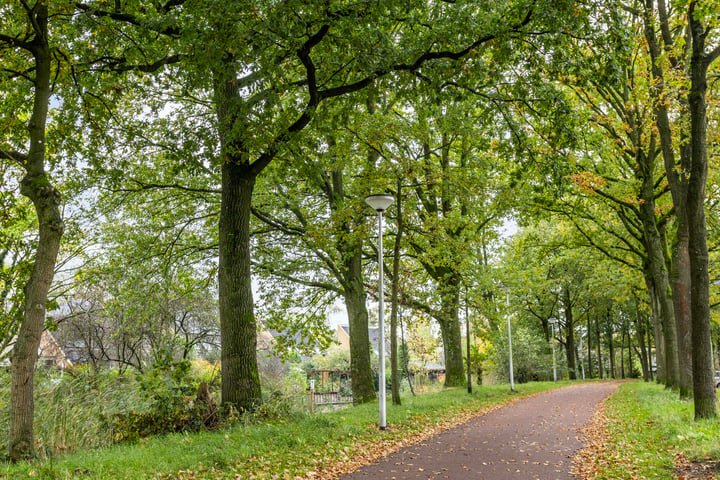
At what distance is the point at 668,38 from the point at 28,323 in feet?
41.9

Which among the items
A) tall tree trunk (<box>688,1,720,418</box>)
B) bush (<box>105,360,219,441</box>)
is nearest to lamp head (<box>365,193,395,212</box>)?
bush (<box>105,360,219,441</box>)

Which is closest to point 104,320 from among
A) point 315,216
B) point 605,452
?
point 315,216

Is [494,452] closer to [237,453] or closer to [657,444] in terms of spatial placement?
[657,444]

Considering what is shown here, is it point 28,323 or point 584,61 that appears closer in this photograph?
point 28,323

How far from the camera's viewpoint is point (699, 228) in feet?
26.4

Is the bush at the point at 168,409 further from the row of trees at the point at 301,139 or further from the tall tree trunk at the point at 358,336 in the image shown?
the tall tree trunk at the point at 358,336

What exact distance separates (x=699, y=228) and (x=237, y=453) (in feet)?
26.4

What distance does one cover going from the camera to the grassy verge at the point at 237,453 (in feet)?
18.9

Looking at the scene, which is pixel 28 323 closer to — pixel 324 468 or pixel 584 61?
pixel 324 468

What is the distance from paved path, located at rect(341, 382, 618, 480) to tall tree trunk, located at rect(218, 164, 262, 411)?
328 cm

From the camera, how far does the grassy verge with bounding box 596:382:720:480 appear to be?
621 cm

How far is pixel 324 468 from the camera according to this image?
684 centimetres

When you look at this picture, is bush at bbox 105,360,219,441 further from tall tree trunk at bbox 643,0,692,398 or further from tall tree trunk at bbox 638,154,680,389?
tall tree trunk at bbox 638,154,680,389

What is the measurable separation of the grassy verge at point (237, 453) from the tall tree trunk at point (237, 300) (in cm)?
94
